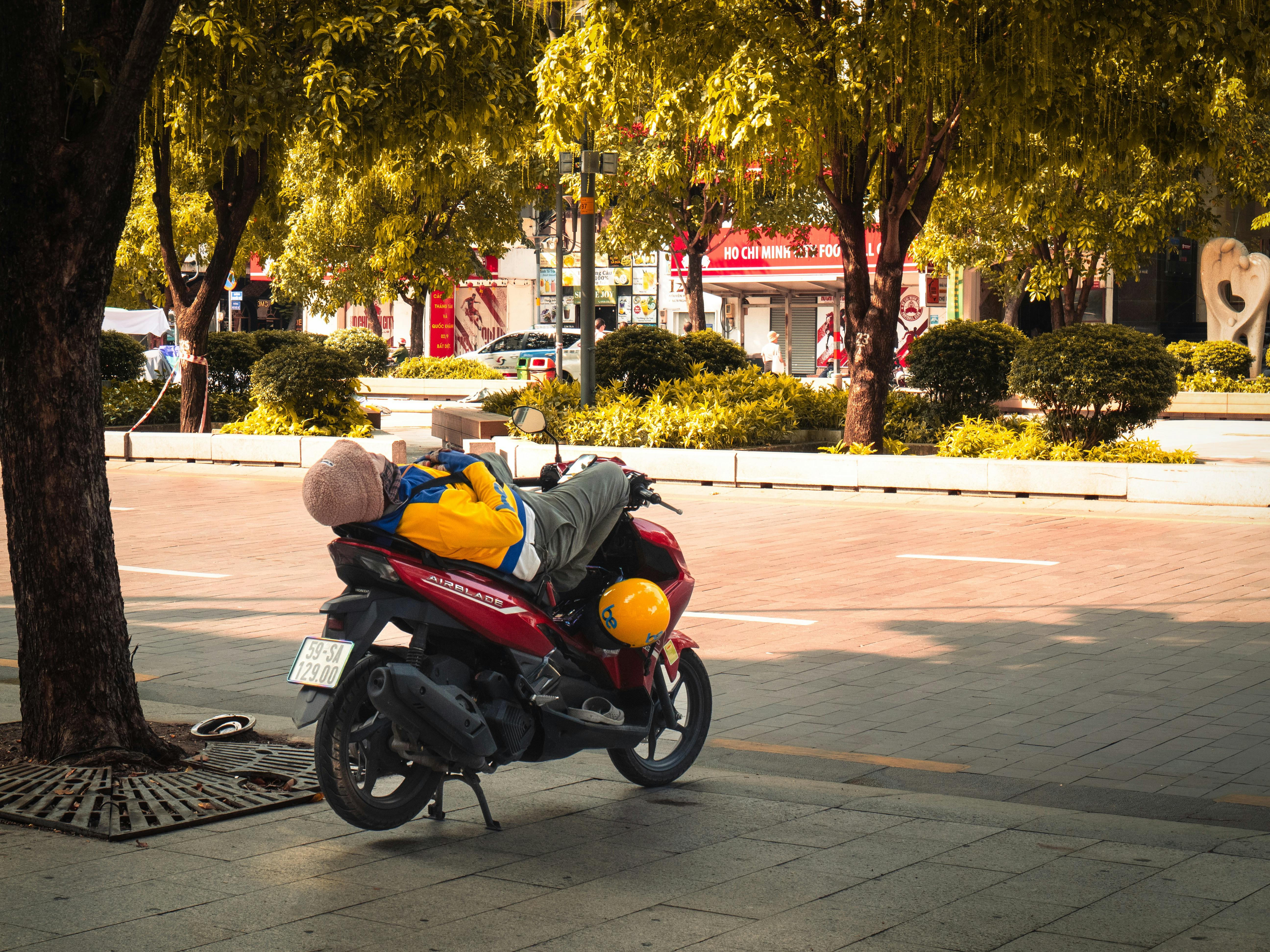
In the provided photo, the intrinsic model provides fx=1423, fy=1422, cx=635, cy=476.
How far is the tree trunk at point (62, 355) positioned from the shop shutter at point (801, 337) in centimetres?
4441

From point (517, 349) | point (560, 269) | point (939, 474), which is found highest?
point (560, 269)

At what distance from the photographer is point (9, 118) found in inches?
205

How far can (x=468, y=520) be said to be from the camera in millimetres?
4633

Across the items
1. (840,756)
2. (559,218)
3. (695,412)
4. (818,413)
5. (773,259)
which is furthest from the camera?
(773,259)

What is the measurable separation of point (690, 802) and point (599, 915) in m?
1.31

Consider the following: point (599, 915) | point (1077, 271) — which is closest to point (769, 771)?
point (599, 915)

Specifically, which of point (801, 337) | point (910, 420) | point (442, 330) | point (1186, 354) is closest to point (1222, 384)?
point (1186, 354)

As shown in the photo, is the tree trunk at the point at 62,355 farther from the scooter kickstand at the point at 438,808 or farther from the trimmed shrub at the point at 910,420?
the trimmed shrub at the point at 910,420

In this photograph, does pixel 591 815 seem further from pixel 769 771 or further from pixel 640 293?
pixel 640 293

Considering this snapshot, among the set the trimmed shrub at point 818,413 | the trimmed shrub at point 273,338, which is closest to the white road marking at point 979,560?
the trimmed shrub at point 818,413

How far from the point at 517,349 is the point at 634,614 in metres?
40.8

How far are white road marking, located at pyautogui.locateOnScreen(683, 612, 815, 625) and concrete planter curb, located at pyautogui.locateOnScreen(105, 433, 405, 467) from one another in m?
9.45

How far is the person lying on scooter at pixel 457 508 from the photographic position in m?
4.52

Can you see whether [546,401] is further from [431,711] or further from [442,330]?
[442,330]
